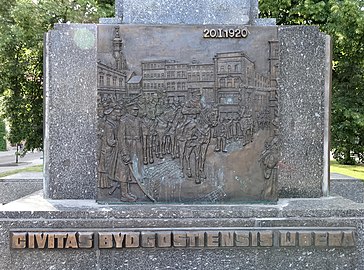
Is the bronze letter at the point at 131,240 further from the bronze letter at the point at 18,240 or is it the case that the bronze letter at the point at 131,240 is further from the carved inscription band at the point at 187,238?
the bronze letter at the point at 18,240

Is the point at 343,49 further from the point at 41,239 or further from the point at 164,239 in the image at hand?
the point at 41,239

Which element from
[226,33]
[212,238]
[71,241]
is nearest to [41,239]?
[71,241]

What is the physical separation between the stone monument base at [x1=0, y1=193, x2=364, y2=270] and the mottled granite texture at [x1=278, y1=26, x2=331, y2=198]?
75cm

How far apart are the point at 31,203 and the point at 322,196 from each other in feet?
11.3

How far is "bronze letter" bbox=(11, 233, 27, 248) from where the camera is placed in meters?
4.70

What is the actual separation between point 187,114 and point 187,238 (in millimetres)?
1422

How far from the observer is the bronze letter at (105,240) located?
4.73 metres

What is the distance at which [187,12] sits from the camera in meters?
5.54

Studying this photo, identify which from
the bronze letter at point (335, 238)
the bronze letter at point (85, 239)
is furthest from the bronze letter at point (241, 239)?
the bronze letter at point (85, 239)

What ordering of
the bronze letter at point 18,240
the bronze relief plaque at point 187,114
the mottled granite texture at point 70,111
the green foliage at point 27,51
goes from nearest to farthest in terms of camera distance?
the bronze letter at point 18,240
the bronze relief plaque at point 187,114
the mottled granite texture at point 70,111
the green foliage at point 27,51

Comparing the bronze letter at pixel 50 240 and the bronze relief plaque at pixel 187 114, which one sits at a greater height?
the bronze relief plaque at pixel 187 114

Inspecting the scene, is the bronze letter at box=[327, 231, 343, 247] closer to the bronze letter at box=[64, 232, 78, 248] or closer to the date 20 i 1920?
the date 20 i 1920

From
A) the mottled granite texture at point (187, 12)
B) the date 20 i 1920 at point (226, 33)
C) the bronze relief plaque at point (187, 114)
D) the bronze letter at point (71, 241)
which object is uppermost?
the mottled granite texture at point (187, 12)

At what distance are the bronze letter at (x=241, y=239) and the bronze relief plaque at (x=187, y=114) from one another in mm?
565
